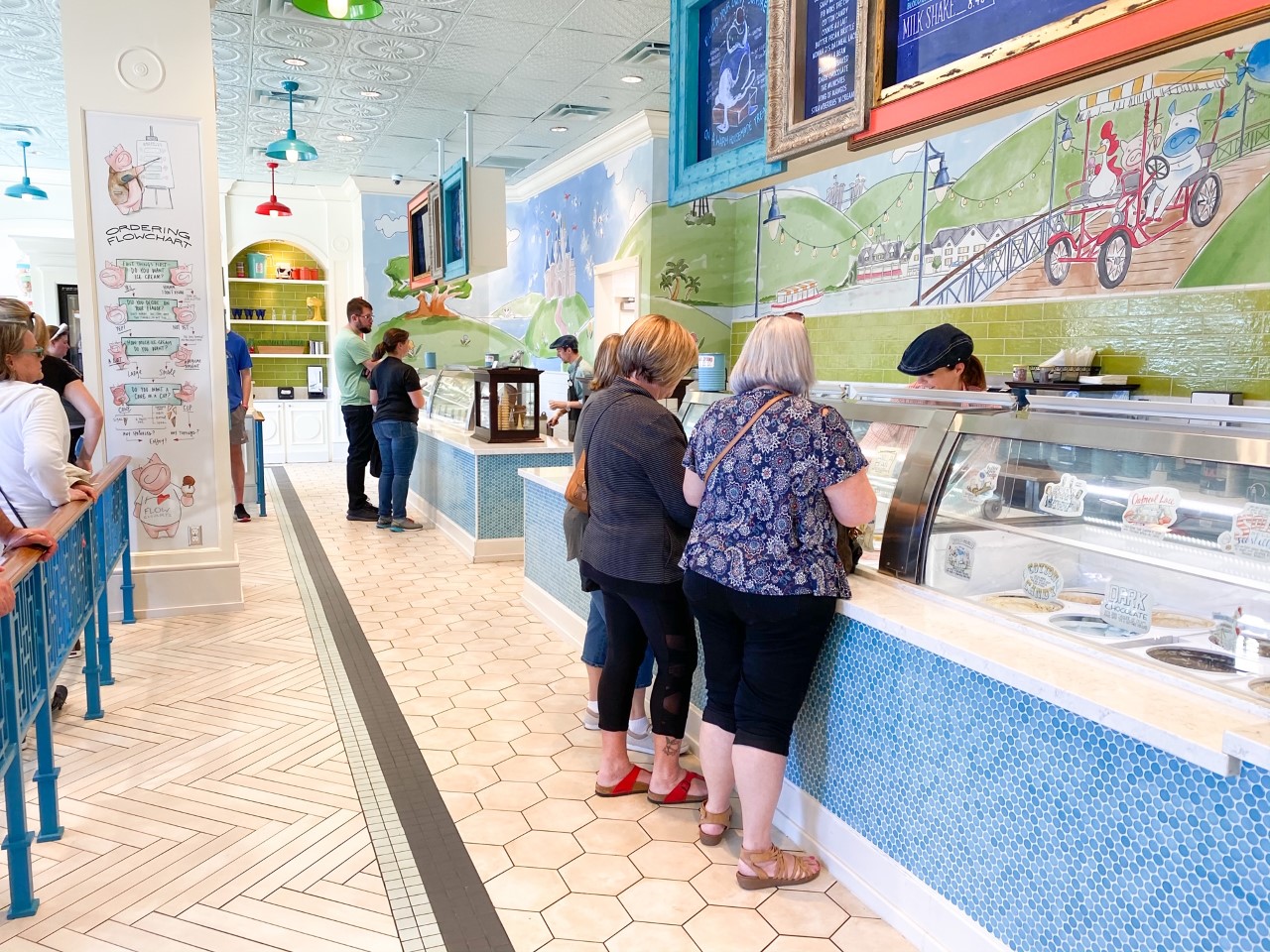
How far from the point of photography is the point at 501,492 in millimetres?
6512

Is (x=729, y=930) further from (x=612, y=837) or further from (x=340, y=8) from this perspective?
(x=340, y=8)

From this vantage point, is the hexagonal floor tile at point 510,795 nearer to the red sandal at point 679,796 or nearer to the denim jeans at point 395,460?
the red sandal at point 679,796

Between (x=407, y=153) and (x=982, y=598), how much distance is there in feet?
31.4

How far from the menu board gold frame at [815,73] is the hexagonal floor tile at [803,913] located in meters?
2.16

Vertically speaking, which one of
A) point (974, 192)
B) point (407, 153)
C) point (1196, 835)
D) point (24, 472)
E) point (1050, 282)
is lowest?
point (1196, 835)

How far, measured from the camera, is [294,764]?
3.33 meters

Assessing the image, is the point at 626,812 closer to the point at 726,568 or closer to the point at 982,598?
the point at 726,568

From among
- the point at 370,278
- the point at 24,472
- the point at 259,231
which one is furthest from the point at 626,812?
the point at 259,231

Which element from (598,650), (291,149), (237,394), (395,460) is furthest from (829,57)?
(237,394)

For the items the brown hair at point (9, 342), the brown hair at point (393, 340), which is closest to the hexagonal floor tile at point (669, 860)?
the brown hair at point (9, 342)

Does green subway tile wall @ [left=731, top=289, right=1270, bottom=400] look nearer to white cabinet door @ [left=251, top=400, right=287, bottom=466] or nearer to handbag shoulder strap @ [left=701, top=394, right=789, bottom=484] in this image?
handbag shoulder strap @ [left=701, top=394, right=789, bottom=484]

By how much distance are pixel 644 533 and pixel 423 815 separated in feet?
4.01

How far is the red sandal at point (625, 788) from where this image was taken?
3.11 m

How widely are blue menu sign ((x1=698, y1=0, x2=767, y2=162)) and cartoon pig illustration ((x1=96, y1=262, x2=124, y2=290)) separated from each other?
3.42 meters
